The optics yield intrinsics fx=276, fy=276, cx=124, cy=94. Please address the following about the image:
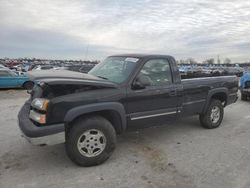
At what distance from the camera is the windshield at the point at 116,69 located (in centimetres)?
511

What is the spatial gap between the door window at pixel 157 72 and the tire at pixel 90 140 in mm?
1290

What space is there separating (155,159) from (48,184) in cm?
189

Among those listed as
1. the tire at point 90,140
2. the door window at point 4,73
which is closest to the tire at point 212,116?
the tire at point 90,140

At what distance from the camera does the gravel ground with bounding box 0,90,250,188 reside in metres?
3.97

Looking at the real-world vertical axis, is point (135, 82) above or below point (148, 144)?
above

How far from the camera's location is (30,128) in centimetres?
416

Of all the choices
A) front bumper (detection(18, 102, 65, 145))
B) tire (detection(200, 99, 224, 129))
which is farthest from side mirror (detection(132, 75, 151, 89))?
tire (detection(200, 99, 224, 129))

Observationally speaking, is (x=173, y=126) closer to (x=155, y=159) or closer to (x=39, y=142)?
(x=155, y=159)

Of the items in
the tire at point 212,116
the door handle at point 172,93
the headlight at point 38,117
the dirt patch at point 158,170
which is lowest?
the dirt patch at point 158,170

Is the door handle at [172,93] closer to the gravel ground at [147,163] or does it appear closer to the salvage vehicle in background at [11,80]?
the gravel ground at [147,163]

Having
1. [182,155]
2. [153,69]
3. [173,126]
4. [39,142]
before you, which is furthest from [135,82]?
[173,126]

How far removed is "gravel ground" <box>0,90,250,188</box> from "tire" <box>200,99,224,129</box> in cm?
31

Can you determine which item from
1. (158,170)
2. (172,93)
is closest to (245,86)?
(172,93)

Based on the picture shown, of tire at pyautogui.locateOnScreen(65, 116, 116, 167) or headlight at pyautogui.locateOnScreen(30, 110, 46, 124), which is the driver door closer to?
tire at pyautogui.locateOnScreen(65, 116, 116, 167)
